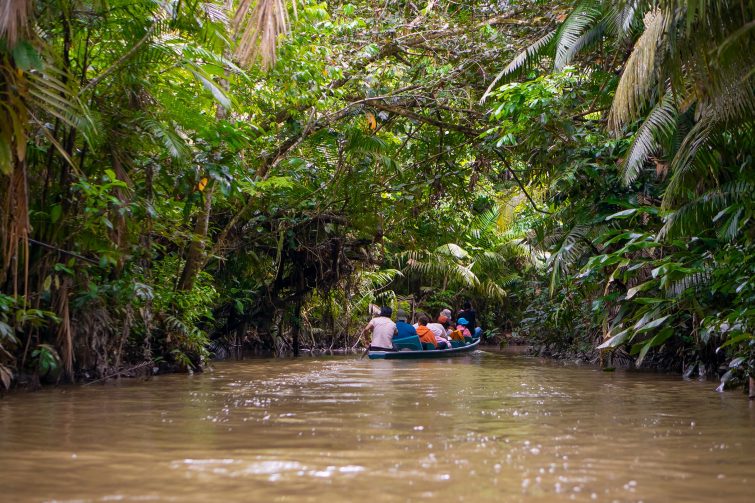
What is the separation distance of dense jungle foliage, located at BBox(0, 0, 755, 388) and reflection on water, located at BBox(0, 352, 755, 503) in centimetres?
154

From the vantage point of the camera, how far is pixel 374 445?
4.93 meters

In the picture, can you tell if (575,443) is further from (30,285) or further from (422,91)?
(422,91)

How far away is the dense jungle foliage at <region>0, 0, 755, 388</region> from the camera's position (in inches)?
310

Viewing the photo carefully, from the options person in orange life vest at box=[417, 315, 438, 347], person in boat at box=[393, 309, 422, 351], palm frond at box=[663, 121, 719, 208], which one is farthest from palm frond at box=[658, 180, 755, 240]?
person in orange life vest at box=[417, 315, 438, 347]

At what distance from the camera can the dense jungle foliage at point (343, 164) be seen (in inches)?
310

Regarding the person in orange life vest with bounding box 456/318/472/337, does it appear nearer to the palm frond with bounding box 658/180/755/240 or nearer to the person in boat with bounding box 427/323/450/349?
the person in boat with bounding box 427/323/450/349

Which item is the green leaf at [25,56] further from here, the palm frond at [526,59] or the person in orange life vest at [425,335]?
the person in orange life vest at [425,335]

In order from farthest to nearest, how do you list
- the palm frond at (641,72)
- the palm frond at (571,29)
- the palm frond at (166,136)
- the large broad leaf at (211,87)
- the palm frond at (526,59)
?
the palm frond at (526,59), the palm frond at (571,29), the palm frond at (166,136), the large broad leaf at (211,87), the palm frond at (641,72)

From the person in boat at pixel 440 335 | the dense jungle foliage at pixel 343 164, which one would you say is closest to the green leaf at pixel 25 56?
the dense jungle foliage at pixel 343 164

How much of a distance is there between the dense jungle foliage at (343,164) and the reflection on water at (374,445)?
5.05 feet

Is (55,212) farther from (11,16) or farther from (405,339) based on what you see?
(405,339)

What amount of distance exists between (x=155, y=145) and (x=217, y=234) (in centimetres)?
739

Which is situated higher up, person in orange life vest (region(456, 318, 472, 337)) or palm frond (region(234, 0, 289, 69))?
palm frond (region(234, 0, 289, 69))

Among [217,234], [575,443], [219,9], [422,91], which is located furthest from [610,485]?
[217,234]
